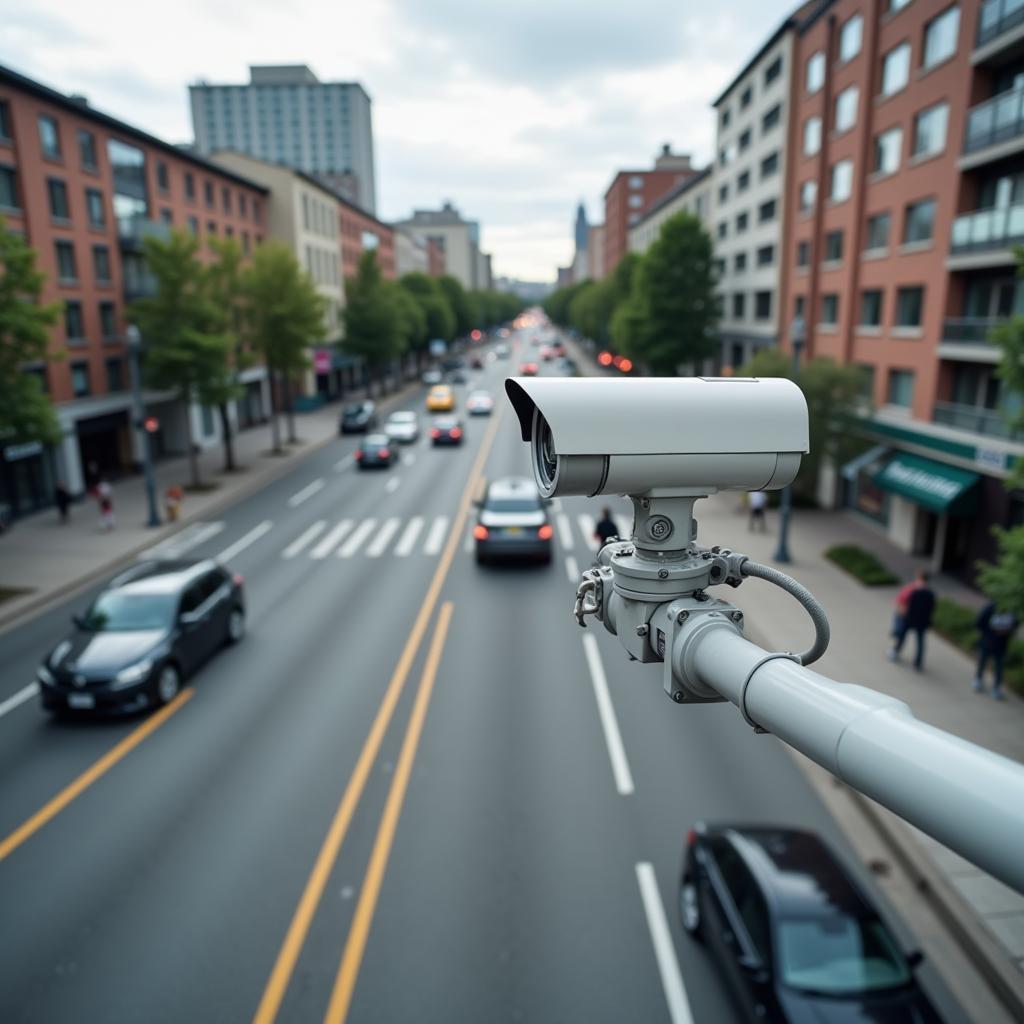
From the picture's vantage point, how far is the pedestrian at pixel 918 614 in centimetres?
1373

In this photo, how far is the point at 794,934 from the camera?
6.25 metres

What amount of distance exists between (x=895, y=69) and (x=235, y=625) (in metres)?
25.9

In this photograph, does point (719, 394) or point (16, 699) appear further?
point (16, 699)

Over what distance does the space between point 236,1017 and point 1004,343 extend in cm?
1288

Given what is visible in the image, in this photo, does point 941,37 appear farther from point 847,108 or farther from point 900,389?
point 900,389

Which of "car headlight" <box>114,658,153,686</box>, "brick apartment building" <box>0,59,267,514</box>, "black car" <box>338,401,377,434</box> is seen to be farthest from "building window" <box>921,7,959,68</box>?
"black car" <box>338,401,377,434</box>

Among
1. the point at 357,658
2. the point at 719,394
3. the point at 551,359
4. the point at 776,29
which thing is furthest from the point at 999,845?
the point at 551,359

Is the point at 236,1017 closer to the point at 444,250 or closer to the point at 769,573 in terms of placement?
the point at 769,573

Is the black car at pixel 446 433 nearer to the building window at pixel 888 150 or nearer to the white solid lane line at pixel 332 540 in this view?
the white solid lane line at pixel 332 540

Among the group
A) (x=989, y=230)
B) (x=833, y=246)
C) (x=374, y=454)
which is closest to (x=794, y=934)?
(x=989, y=230)

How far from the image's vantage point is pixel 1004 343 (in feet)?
37.9

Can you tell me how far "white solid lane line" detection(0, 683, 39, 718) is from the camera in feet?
42.9

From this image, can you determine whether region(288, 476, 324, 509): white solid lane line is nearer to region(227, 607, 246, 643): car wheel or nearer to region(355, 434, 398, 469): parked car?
region(355, 434, 398, 469): parked car

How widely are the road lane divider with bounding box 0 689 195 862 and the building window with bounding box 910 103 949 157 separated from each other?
23945 mm
